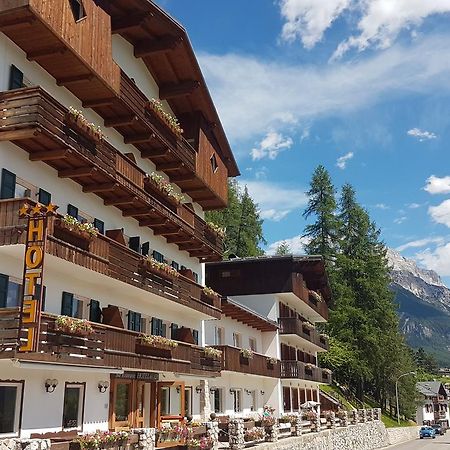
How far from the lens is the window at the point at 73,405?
17.2m

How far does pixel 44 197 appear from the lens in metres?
17.3

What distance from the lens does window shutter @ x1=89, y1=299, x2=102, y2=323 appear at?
19128 millimetres

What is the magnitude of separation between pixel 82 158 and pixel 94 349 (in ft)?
18.2

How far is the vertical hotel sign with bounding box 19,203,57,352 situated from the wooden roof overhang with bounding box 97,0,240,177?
30.4 ft

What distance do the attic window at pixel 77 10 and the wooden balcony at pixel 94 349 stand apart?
8.80m

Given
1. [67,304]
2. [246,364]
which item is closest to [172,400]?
[246,364]

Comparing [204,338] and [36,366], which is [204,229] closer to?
[204,338]

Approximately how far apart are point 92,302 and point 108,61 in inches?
310

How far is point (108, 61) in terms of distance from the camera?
19047 millimetres

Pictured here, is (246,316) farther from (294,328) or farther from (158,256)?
(158,256)

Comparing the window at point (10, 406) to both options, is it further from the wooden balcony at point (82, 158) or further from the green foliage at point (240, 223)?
the green foliage at point (240, 223)

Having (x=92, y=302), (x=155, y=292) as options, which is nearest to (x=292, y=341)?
A: (x=155, y=292)

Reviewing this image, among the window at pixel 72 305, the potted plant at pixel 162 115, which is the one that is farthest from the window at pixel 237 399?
the window at pixel 72 305

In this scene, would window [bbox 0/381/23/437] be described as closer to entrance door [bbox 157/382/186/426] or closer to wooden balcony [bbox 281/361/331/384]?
entrance door [bbox 157/382/186/426]
